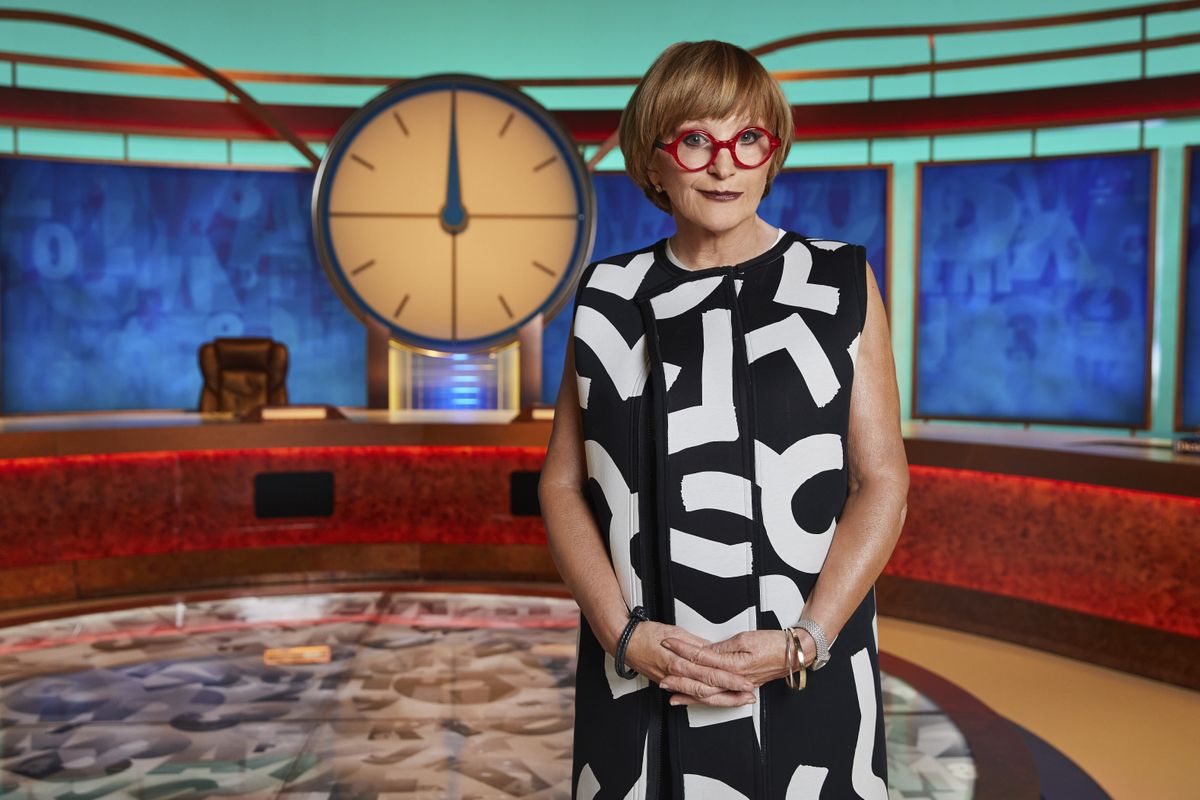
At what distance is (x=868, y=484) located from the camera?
1.09 meters

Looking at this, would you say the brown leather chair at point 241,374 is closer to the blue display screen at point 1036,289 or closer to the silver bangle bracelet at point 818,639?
the blue display screen at point 1036,289

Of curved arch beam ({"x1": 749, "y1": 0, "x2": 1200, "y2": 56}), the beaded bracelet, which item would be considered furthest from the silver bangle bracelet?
curved arch beam ({"x1": 749, "y1": 0, "x2": 1200, "y2": 56})

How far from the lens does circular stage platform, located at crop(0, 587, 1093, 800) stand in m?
2.02

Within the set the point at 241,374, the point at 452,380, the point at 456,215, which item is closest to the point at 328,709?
the point at 456,215

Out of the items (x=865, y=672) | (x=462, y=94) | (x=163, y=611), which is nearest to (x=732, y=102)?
(x=865, y=672)

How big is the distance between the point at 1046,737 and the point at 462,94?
3.27m

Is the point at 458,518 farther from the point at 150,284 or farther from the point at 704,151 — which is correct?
the point at 704,151

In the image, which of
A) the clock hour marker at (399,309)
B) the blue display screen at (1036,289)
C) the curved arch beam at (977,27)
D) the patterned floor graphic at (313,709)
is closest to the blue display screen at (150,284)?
the clock hour marker at (399,309)

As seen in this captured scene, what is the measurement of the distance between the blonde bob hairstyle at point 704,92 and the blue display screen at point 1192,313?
461cm

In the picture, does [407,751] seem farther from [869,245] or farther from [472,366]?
[869,245]

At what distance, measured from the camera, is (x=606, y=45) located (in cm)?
805

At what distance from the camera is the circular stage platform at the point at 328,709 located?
202cm

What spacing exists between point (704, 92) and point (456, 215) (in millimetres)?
3472

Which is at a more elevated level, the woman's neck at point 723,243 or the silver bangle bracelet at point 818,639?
the woman's neck at point 723,243
